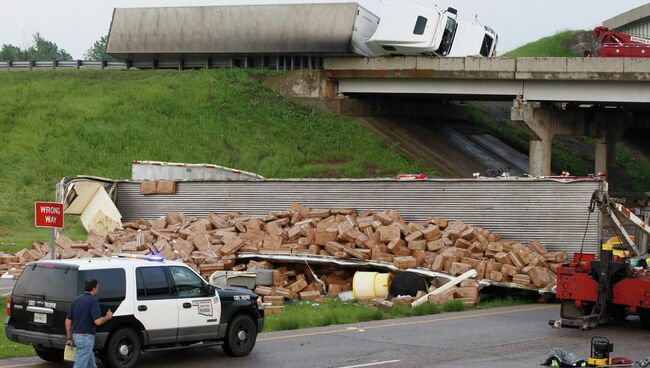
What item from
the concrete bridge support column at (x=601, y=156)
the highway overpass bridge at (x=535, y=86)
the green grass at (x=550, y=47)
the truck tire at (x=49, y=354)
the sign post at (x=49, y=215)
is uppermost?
the green grass at (x=550, y=47)

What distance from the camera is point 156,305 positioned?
50.8 ft

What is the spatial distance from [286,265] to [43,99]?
3515cm

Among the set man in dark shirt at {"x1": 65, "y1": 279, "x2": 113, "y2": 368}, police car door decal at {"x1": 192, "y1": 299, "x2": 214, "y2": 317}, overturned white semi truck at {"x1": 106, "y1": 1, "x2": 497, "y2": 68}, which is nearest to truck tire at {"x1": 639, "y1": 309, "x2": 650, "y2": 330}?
police car door decal at {"x1": 192, "y1": 299, "x2": 214, "y2": 317}

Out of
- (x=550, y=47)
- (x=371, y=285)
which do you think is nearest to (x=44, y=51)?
(x=550, y=47)

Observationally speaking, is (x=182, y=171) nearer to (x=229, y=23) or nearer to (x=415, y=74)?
(x=415, y=74)

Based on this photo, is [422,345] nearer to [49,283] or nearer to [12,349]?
[49,283]

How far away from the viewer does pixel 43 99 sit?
58438mm

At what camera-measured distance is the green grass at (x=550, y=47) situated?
94.5 meters

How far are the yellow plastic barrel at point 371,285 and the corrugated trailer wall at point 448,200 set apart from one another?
4.05 meters

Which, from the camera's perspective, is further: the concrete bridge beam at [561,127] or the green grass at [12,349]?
the concrete bridge beam at [561,127]

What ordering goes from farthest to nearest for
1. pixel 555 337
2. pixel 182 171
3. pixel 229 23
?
pixel 229 23 → pixel 182 171 → pixel 555 337

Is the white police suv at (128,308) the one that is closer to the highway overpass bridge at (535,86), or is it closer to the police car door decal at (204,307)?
the police car door decal at (204,307)

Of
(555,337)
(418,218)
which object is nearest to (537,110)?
(418,218)

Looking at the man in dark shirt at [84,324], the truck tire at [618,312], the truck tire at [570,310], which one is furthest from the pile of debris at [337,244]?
the man in dark shirt at [84,324]
